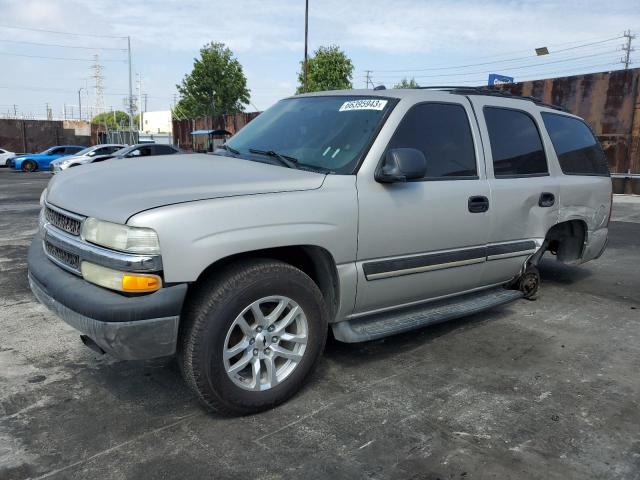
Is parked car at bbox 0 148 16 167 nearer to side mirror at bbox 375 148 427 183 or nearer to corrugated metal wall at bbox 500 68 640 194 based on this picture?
corrugated metal wall at bbox 500 68 640 194

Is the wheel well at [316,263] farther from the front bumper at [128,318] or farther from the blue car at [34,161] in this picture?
the blue car at [34,161]

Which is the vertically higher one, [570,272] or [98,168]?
[98,168]

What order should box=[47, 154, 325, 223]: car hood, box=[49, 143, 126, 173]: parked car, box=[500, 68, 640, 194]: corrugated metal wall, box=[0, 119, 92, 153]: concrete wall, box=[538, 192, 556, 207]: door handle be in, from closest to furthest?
box=[47, 154, 325, 223]: car hood < box=[538, 192, 556, 207]: door handle < box=[500, 68, 640, 194]: corrugated metal wall < box=[49, 143, 126, 173]: parked car < box=[0, 119, 92, 153]: concrete wall

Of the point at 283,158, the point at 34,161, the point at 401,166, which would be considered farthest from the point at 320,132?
the point at 34,161

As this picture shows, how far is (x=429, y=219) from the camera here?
3.50m

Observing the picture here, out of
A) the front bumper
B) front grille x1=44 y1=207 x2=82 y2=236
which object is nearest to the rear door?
the front bumper

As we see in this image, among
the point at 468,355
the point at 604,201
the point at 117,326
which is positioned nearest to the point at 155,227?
the point at 117,326

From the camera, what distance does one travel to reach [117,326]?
2461 mm

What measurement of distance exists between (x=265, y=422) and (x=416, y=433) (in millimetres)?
801

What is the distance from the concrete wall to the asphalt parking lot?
3805 centimetres

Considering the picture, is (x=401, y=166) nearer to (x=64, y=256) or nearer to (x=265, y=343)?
(x=265, y=343)

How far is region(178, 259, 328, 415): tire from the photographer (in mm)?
2646

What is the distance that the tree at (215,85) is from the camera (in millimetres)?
39062

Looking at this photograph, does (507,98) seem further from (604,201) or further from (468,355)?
(468,355)
